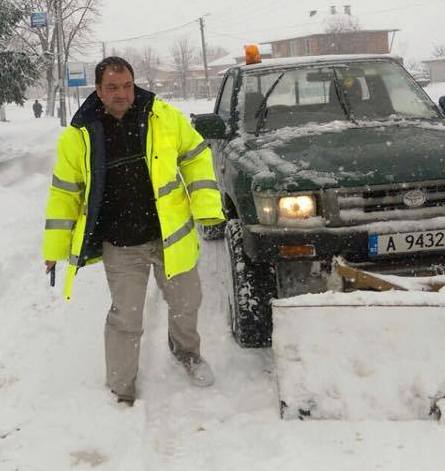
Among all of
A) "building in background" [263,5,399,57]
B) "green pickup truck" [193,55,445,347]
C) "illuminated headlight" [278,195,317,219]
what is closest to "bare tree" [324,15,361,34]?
"building in background" [263,5,399,57]

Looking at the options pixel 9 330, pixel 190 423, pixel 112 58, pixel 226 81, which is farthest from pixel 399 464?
pixel 226 81

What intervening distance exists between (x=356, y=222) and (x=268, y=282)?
2.08 ft

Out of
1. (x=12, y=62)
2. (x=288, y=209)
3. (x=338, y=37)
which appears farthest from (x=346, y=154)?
(x=338, y=37)

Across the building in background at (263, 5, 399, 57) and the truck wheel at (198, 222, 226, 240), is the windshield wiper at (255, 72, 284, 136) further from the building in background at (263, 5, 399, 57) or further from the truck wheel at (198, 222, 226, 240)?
the building in background at (263, 5, 399, 57)

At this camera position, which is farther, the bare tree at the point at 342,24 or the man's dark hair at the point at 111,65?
the bare tree at the point at 342,24

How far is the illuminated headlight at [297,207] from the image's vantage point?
11.4 ft

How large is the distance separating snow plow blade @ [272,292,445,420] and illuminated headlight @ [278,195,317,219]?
58 centimetres

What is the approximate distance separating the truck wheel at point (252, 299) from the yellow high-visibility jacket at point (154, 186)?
0.44m

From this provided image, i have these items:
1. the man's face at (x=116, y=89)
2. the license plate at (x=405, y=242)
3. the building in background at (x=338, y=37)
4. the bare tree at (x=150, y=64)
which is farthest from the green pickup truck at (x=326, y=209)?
the bare tree at (x=150, y=64)

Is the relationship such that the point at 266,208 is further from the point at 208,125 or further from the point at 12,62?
the point at 12,62

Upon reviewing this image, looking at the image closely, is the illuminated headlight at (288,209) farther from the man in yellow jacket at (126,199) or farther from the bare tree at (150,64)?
the bare tree at (150,64)

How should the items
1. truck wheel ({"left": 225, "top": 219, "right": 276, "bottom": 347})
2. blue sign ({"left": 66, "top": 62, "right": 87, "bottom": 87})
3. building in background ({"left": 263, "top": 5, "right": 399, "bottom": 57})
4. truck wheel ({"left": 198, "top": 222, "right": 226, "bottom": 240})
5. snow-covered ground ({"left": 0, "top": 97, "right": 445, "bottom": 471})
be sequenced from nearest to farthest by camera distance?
snow-covered ground ({"left": 0, "top": 97, "right": 445, "bottom": 471}), truck wheel ({"left": 225, "top": 219, "right": 276, "bottom": 347}), truck wheel ({"left": 198, "top": 222, "right": 226, "bottom": 240}), blue sign ({"left": 66, "top": 62, "right": 87, "bottom": 87}), building in background ({"left": 263, "top": 5, "right": 399, "bottom": 57})

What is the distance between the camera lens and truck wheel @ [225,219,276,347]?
364 cm

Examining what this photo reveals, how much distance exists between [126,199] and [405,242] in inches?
60.6
